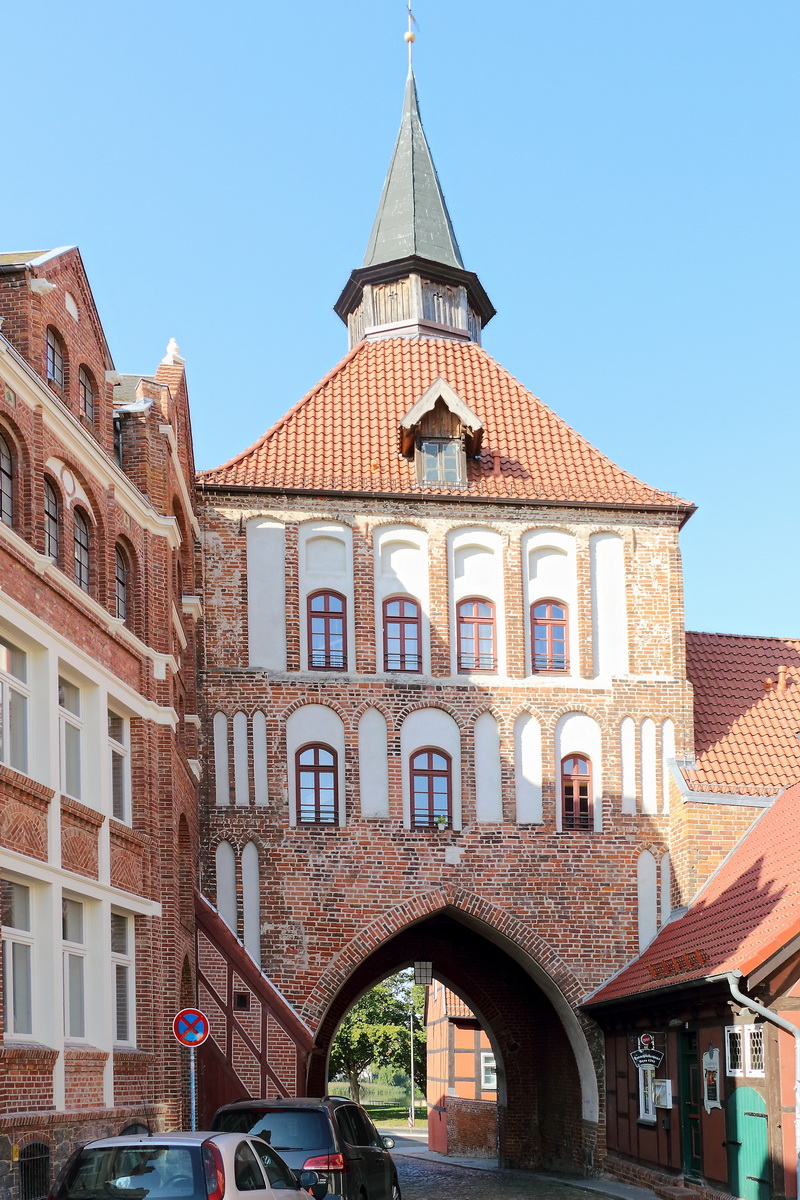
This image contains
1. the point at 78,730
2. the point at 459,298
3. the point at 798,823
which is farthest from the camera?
the point at 459,298

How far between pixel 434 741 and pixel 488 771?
1037mm

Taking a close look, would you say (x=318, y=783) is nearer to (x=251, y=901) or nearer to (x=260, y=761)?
(x=260, y=761)

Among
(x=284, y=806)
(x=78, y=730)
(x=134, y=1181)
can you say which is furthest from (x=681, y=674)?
(x=134, y=1181)

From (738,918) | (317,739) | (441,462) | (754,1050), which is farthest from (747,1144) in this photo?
(441,462)

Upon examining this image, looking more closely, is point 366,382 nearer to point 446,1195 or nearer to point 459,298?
point 459,298

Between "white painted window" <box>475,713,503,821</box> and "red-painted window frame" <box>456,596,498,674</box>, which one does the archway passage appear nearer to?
"white painted window" <box>475,713,503,821</box>

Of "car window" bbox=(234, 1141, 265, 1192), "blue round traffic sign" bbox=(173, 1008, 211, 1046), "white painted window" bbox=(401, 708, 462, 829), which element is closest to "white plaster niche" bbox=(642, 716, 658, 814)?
"white painted window" bbox=(401, 708, 462, 829)

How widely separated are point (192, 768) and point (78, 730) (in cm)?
626

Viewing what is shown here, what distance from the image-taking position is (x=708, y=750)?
1101 inches

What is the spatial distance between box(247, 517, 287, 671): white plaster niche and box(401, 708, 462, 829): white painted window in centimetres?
240

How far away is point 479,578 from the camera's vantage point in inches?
1107

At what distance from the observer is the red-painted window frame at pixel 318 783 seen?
88.3ft

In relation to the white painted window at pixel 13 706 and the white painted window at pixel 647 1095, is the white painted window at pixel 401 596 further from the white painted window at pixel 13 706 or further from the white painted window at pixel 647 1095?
the white painted window at pixel 13 706

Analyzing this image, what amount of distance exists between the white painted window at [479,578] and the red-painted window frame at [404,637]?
582 mm
